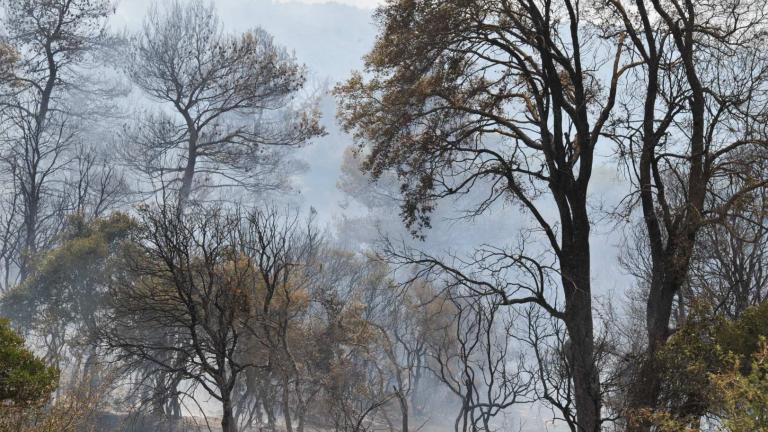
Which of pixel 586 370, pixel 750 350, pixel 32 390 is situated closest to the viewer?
pixel 32 390

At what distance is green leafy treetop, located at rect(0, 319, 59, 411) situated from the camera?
6.21 metres

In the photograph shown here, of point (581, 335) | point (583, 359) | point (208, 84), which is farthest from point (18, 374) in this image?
point (208, 84)

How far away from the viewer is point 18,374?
6250 mm

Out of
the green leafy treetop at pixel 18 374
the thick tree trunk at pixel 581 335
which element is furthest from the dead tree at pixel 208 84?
the green leafy treetop at pixel 18 374

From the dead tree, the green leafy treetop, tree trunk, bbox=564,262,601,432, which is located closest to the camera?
the green leafy treetop

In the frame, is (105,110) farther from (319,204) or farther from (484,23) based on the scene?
(319,204)

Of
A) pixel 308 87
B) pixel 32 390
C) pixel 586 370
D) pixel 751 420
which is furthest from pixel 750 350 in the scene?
pixel 308 87

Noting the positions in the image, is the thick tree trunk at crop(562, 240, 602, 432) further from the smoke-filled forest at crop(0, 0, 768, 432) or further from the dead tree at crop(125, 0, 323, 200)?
the dead tree at crop(125, 0, 323, 200)

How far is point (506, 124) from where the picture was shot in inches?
444

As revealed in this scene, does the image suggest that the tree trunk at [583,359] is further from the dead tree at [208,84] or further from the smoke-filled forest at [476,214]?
the dead tree at [208,84]

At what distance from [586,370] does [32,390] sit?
7145mm

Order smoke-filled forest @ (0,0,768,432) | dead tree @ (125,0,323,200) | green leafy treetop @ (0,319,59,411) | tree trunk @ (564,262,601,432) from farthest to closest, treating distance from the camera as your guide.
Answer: dead tree @ (125,0,323,200)
tree trunk @ (564,262,601,432)
smoke-filled forest @ (0,0,768,432)
green leafy treetop @ (0,319,59,411)

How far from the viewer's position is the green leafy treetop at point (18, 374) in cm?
621

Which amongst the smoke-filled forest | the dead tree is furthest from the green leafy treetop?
the dead tree
